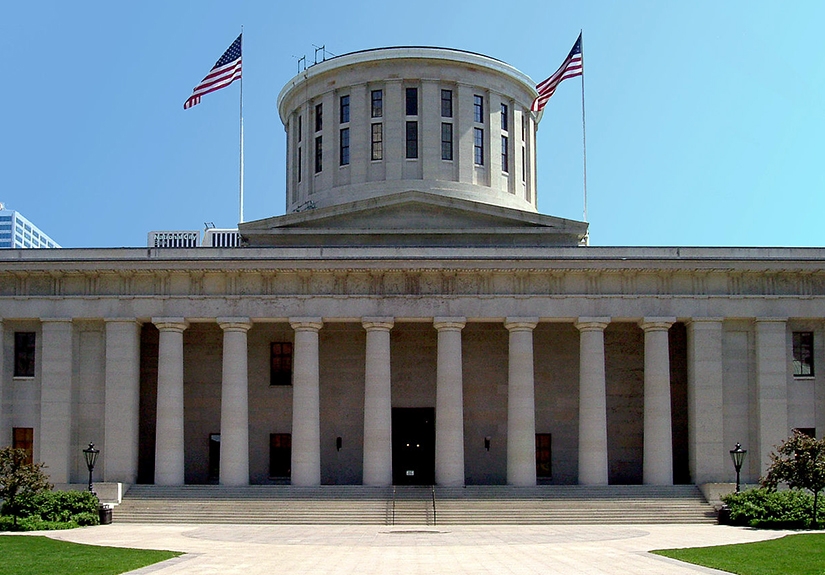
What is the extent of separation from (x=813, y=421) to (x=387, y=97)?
29.5 m

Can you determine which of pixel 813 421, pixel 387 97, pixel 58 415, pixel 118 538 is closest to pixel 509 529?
pixel 118 538

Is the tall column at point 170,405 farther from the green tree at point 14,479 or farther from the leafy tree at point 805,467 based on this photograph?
the leafy tree at point 805,467

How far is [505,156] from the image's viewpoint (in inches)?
2576

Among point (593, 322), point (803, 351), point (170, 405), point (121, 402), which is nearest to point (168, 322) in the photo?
point (170, 405)

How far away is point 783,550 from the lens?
105ft

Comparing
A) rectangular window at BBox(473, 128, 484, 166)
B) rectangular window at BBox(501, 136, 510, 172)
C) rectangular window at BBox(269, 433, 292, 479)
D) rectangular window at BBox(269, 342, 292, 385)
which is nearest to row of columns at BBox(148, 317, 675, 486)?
rectangular window at BBox(269, 433, 292, 479)

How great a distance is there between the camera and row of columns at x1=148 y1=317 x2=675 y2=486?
5138 centimetres

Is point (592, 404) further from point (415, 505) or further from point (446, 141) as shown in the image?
point (446, 141)

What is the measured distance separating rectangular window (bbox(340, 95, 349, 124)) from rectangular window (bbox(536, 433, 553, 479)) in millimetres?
22142

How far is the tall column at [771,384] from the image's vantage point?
5191 cm

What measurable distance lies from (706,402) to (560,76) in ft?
64.8

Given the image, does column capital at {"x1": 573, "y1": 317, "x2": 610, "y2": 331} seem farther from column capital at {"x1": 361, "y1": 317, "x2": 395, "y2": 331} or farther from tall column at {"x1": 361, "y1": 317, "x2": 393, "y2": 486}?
tall column at {"x1": 361, "y1": 317, "x2": 393, "y2": 486}

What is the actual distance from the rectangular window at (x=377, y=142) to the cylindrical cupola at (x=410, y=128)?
58mm

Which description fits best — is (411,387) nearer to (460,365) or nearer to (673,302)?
(460,365)
